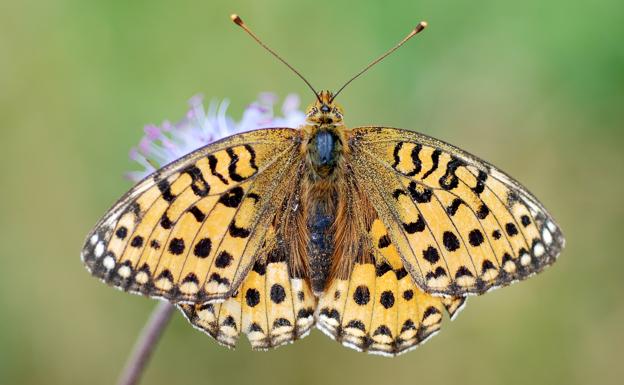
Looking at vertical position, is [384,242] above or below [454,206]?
below

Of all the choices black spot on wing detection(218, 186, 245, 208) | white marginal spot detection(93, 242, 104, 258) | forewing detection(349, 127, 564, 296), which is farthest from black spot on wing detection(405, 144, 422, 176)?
white marginal spot detection(93, 242, 104, 258)

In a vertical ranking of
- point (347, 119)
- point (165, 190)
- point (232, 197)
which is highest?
point (347, 119)

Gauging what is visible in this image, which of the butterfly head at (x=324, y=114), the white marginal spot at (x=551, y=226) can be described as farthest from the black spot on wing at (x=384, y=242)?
the white marginal spot at (x=551, y=226)

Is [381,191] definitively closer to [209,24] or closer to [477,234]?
[477,234]

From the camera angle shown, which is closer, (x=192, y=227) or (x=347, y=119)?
(x=192, y=227)

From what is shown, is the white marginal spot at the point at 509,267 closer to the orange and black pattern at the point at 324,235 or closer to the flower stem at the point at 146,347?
the orange and black pattern at the point at 324,235

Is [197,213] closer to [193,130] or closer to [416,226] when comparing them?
[416,226]

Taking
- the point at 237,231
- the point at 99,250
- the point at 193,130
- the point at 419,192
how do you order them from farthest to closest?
the point at 193,130 < the point at 419,192 < the point at 237,231 < the point at 99,250

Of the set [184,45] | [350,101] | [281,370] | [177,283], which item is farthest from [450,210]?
[184,45]

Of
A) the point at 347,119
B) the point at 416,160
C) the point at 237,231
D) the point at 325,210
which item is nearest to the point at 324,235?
the point at 325,210
